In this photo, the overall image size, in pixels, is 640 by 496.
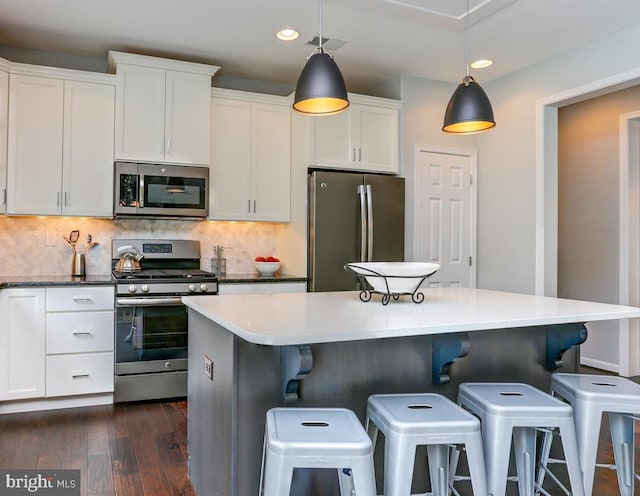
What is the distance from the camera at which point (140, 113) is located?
389 centimetres

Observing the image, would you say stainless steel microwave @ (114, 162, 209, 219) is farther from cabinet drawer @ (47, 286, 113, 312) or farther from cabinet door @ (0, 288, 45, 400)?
cabinet door @ (0, 288, 45, 400)

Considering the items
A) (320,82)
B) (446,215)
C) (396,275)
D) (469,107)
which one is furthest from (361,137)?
(396,275)

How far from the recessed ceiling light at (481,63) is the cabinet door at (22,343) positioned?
146 inches

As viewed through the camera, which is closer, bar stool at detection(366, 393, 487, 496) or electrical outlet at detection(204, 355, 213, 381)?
bar stool at detection(366, 393, 487, 496)

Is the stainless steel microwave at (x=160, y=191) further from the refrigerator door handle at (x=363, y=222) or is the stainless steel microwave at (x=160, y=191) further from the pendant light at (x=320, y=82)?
the pendant light at (x=320, y=82)

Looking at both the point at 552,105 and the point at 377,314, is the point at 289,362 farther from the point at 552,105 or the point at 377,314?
the point at 552,105

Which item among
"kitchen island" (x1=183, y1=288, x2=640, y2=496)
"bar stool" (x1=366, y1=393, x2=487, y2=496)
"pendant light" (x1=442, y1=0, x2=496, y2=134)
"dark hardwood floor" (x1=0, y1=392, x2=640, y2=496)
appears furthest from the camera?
"pendant light" (x1=442, y1=0, x2=496, y2=134)

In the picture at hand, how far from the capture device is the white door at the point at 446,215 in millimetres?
4648

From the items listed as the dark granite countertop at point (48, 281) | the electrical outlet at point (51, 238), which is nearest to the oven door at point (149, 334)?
the dark granite countertop at point (48, 281)

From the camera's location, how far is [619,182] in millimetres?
4672

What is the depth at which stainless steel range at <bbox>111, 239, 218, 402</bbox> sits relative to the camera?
3602 mm

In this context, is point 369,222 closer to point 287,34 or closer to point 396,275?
point 287,34

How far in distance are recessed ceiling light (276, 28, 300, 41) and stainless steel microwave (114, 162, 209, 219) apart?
45.5 inches

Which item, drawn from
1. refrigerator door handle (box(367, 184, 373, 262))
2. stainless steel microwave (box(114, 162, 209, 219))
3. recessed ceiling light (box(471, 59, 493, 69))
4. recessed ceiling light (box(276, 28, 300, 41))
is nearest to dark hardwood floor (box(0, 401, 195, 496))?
stainless steel microwave (box(114, 162, 209, 219))
